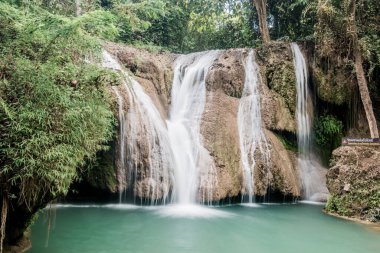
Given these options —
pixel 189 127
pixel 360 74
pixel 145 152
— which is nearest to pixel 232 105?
pixel 189 127

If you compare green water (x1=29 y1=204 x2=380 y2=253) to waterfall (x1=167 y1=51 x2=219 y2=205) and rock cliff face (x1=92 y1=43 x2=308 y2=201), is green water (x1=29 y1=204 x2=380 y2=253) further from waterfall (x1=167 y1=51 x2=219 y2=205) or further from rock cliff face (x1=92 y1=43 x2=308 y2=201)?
rock cliff face (x1=92 y1=43 x2=308 y2=201)

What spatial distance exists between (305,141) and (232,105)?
276 centimetres

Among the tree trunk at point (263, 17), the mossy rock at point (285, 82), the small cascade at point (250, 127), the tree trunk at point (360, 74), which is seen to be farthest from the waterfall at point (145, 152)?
the tree trunk at point (263, 17)

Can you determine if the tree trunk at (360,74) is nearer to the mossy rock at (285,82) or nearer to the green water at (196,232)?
the mossy rock at (285,82)

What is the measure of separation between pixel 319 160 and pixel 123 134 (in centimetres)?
687

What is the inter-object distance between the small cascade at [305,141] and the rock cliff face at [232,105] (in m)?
0.29

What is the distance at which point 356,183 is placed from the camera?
887 centimetres

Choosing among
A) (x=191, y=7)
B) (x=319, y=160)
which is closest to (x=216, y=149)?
(x=319, y=160)

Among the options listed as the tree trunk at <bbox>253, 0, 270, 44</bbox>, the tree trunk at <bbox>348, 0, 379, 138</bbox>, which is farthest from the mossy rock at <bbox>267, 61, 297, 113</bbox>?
the tree trunk at <bbox>253, 0, 270, 44</bbox>

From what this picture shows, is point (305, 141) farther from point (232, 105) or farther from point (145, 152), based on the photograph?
point (145, 152)

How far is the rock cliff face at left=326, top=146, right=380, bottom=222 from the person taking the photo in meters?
8.49

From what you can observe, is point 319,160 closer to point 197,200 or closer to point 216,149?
point 216,149

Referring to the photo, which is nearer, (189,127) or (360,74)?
(360,74)

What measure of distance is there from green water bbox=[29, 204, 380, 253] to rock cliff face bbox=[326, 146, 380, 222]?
525mm
